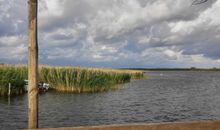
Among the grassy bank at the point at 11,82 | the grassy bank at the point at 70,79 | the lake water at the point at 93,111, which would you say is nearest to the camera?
the lake water at the point at 93,111

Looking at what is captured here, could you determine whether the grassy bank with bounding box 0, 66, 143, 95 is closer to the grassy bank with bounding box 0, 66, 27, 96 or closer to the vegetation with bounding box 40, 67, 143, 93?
the vegetation with bounding box 40, 67, 143, 93

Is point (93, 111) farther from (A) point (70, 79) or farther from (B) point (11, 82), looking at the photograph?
(A) point (70, 79)

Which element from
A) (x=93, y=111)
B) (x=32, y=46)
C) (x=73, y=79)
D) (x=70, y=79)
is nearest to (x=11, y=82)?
(x=70, y=79)

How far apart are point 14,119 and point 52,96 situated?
9.13 meters

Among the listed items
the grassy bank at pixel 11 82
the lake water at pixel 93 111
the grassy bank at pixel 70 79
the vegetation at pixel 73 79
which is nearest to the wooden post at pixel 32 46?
the lake water at pixel 93 111

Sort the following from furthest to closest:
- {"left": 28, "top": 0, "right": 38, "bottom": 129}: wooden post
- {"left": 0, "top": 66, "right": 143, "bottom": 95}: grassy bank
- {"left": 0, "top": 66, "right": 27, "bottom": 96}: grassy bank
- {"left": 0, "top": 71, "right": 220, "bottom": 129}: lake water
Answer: {"left": 0, "top": 66, "right": 143, "bottom": 95}: grassy bank → {"left": 0, "top": 66, "right": 27, "bottom": 96}: grassy bank → {"left": 0, "top": 71, "right": 220, "bottom": 129}: lake water → {"left": 28, "top": 0, "right": 38, "bottom": 129}: wooden post

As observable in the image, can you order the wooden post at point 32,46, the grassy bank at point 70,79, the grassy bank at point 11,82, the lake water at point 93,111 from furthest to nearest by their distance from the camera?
the grassy bank at point 70,79, the grassy bank at point 11,82, the lake water at point 93,111, the wooden post at point 32,46

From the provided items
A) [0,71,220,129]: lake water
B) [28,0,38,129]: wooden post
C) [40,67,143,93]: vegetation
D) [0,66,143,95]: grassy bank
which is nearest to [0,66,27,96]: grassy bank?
[0,66,143,95]: grassy bank

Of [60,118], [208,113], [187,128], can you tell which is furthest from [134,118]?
[187,128]

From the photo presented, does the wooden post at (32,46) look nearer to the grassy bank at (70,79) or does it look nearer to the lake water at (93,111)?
the lake water at (93,111)

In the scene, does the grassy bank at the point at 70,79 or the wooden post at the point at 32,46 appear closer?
the wooden post at the point at 32,46

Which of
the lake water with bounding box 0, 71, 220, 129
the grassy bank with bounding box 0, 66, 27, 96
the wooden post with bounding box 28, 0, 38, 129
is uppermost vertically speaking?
the wooden post with bounding box 28, 0, 38, 129

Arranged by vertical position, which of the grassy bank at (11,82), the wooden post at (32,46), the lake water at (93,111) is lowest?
the lake water at (93,111)

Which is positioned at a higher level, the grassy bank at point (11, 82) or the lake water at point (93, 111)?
the grassy bank at point (11, 82)
